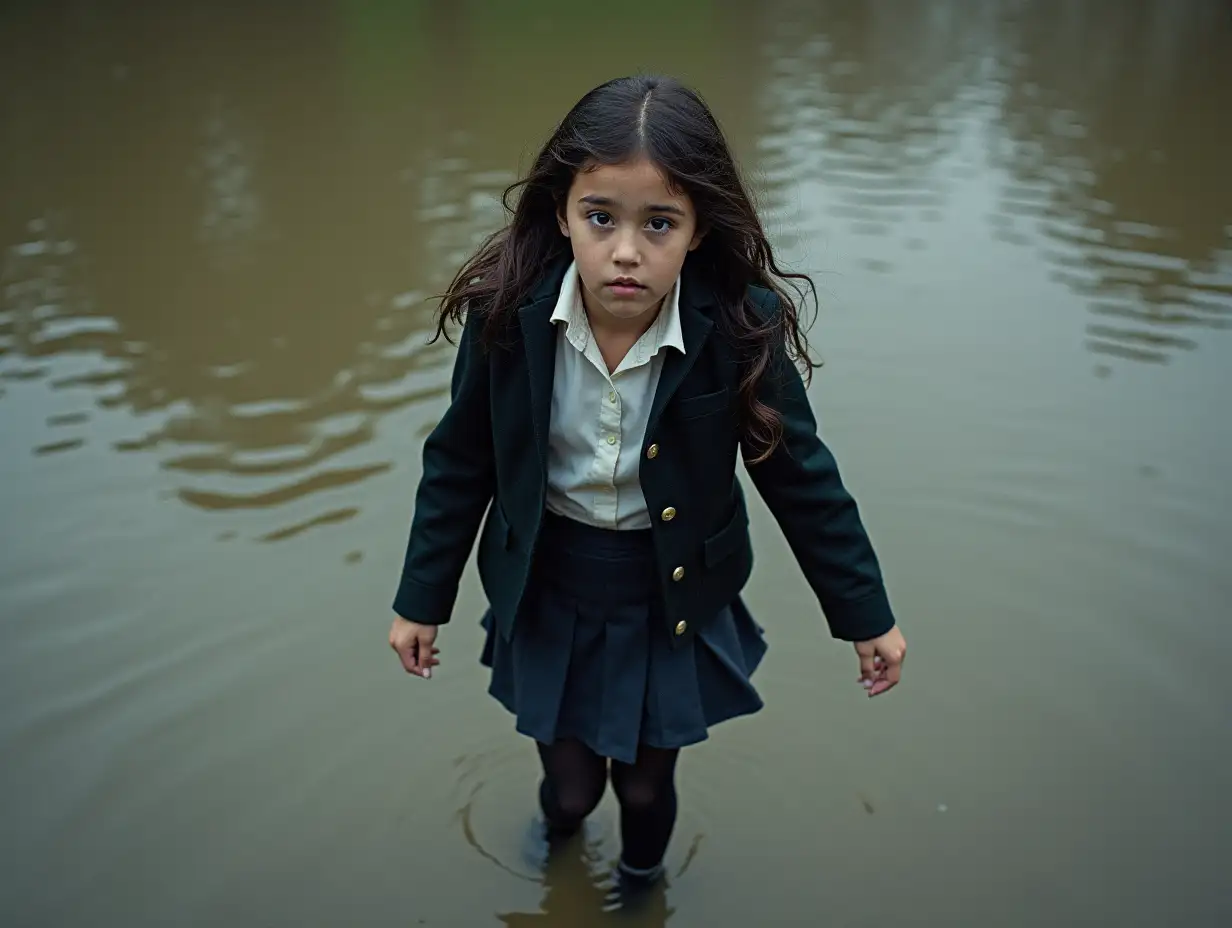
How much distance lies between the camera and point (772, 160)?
17.9 ft

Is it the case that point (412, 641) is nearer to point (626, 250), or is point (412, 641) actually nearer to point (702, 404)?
point (702, 404)

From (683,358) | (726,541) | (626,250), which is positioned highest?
(626,250)

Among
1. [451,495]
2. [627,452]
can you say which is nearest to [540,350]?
[627,452]

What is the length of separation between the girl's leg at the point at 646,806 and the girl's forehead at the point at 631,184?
0.79 metres

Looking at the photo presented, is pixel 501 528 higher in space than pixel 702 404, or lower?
lower

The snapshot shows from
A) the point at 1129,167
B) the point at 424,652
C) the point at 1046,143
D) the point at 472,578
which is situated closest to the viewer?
the point at 424,652

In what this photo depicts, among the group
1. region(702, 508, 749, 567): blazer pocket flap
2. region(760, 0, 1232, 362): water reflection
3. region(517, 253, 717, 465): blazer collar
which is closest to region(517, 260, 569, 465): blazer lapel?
region(517, 253, 717, 465): blazer collar

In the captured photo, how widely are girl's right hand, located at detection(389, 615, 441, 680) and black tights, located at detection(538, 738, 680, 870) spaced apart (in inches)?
8.7

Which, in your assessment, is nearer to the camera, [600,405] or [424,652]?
[600,405]

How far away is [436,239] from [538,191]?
9.69 ft

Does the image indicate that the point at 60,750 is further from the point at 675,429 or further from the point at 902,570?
the point at 902,570

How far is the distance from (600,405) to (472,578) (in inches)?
51.5

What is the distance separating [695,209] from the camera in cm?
167

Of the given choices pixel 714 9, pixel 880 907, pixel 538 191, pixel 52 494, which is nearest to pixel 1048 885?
pixel 880 907
